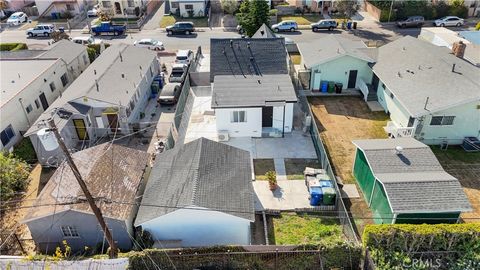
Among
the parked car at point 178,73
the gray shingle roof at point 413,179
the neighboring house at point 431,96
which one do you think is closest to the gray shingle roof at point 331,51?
the neighboring house at point 431,96

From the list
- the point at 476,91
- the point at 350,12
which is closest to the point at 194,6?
the point at 350,12

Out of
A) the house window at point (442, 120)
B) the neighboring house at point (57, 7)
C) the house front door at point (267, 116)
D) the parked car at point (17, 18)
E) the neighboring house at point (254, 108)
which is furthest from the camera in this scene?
the neighboring house at point (57, 7)

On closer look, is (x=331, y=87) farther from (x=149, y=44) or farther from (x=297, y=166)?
(x=149, y=44)

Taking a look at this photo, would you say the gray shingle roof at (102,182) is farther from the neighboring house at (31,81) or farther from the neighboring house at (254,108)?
the neighboring house at (31,81)

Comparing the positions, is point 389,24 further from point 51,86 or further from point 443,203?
→ point 51,86

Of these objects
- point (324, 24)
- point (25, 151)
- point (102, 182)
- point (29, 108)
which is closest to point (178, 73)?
point (29, 108)

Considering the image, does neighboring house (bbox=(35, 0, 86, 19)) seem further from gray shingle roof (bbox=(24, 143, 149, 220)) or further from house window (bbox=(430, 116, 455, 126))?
house window (bbox=(430, 116, 455, 126))

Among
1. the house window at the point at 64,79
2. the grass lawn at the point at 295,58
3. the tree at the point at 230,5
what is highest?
the tree at the point at 230,5
